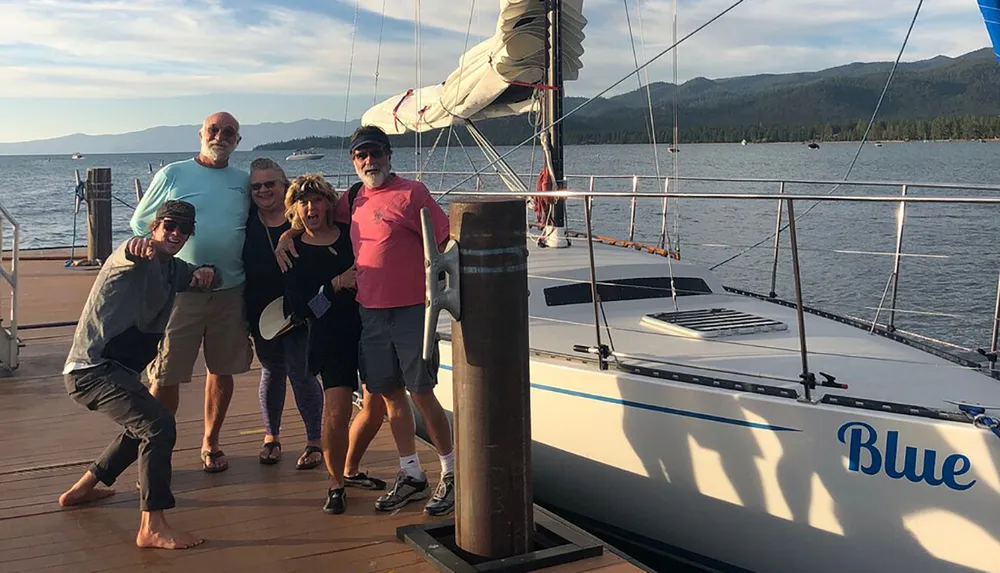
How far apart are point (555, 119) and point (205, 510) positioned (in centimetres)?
477

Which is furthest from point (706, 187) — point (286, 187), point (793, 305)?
point (286, 187)

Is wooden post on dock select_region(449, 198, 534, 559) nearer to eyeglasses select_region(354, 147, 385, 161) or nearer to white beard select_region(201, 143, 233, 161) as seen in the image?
eyeglasses select_region(354, 147, 385, 161)

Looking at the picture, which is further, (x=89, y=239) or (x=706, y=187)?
(x=706, y=187)

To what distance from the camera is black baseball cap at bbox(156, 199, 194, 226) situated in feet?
12.4

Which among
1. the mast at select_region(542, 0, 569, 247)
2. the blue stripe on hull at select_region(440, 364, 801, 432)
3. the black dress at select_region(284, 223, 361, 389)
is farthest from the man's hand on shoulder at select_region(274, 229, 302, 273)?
the mast at select_region(542, 0, 569, 247)

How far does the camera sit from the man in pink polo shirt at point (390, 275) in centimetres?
392

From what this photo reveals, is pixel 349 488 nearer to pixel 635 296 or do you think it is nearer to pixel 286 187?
pixel 286 187

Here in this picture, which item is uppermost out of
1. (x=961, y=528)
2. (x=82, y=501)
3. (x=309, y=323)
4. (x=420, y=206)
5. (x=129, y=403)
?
(x=420, y=206)

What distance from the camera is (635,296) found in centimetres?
638

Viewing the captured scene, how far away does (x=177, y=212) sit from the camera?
12.4 feet

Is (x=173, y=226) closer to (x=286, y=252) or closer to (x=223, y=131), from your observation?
(x=286, y=252)

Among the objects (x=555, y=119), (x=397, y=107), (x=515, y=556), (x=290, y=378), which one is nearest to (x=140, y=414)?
(x=290, y=378)

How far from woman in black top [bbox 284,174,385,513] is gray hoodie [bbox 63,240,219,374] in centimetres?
64

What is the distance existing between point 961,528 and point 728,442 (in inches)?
42.2
